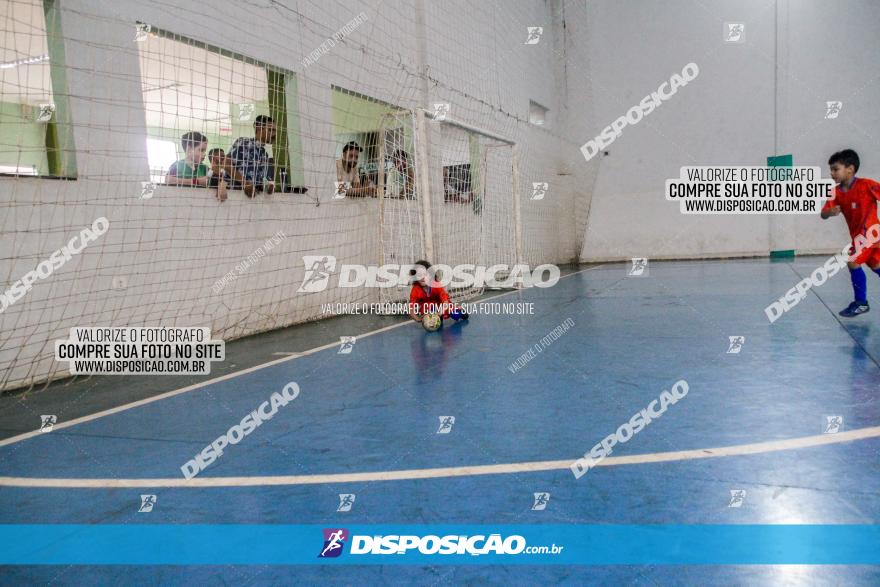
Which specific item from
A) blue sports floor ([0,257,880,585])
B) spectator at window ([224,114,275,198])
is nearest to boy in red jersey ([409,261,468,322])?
blue sports floor ([0,257,880,585])

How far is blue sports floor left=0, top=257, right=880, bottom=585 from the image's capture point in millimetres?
1970

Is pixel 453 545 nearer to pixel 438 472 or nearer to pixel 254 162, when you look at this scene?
pixel 438 472

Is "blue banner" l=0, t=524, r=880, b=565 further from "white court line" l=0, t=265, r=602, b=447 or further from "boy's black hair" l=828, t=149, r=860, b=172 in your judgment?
"boy's black hair" l=828, t=149, r=860, b=172

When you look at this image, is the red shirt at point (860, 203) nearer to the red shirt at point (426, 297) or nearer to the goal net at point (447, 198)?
the red shirt at point (426, 297)

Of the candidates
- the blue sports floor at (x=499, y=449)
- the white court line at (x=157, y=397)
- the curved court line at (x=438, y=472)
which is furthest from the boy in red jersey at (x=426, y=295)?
the curved court line at (x=438, y=472)

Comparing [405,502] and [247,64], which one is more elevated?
[247,64]

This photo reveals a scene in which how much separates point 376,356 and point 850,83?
1458cm

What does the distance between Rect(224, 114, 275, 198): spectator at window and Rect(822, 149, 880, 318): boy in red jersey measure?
558 centimetres

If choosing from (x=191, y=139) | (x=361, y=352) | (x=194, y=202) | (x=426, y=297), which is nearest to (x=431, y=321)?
(x=426, y=297)

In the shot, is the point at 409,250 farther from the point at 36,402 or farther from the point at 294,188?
the point at 36,402

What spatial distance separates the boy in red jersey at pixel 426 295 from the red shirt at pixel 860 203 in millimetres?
3933

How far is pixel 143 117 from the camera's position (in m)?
5.16

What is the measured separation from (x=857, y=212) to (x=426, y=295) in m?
4.18

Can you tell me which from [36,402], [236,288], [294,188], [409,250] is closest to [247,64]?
[294,188]
